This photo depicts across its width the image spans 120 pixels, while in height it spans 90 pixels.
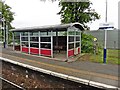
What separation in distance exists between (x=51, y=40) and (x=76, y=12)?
8.20 meters

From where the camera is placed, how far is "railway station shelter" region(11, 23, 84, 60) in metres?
13.1

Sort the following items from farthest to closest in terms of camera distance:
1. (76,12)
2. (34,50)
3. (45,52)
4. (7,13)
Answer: (7,13)
(76,12)
(34,50)
(45,52)

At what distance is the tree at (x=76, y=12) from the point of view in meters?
19.5

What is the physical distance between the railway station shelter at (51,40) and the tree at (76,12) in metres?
3.05

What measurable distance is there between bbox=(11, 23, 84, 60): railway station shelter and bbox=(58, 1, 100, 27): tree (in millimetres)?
3054

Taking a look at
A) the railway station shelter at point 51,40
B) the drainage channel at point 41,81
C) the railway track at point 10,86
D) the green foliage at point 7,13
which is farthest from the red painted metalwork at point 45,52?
the green foliage at point 7,13

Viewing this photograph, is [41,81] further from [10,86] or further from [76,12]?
[76,12]

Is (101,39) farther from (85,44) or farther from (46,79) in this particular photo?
(46,79)

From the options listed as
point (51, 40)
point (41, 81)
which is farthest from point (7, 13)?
point (41, 81)

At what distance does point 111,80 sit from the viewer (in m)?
7.23

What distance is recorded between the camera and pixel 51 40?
1329 cm

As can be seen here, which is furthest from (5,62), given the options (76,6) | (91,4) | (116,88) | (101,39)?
(101,39)

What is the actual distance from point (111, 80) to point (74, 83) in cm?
169

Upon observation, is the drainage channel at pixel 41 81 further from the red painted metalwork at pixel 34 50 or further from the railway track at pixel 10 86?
the red painted metalwork at pixel 34 50
